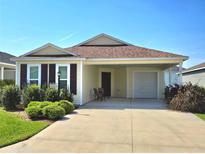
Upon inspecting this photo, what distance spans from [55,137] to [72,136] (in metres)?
0.49

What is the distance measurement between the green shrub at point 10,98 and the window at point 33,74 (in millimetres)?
2253

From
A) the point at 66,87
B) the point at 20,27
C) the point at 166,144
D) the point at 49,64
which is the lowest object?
the point at 166,144

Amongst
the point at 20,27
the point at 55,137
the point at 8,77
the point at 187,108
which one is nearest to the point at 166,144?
the point at 55,137

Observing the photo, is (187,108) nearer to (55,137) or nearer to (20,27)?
Result: (55,137)

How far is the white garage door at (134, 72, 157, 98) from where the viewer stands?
1867 centimetres

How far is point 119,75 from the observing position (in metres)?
19.4

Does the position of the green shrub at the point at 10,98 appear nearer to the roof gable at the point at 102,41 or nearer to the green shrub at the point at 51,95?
the green shrub at the point at 51,95

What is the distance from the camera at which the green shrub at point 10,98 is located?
1120 cm

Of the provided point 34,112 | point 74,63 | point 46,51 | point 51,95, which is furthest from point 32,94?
point 46,51

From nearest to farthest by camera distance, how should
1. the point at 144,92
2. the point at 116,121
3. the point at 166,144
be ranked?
the point at 166,144 → the point at 116,121 → the point at 144,92

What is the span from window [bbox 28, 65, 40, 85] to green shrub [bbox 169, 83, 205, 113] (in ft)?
28.5

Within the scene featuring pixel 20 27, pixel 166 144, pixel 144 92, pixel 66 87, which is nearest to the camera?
pixel 166 144

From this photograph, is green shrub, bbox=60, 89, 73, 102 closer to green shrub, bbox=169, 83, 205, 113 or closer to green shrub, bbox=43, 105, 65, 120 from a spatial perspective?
green shrub, bbox=43, 105, 65, 120

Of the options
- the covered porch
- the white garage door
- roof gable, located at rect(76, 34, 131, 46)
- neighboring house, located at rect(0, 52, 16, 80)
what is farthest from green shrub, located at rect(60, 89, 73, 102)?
neighboring house, located at rect(0, 52, 16, 80)
